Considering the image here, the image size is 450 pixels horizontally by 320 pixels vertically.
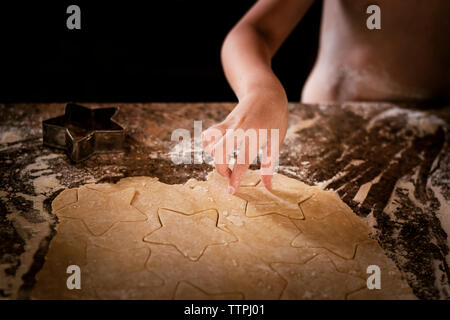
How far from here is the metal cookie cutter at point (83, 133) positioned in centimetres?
132

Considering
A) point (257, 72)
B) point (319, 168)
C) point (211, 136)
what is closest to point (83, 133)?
point (211, 136)

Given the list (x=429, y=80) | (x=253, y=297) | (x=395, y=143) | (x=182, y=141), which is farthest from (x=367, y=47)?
(x=253, y=297)

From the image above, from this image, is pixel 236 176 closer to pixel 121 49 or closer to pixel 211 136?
pixel 211 136

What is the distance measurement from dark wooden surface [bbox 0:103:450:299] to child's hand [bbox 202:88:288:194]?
15cm

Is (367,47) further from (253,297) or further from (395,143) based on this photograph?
(253,297)

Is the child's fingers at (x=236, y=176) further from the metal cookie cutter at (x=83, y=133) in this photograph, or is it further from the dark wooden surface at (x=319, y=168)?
the metal cookie cutter at (x=83, y=133)

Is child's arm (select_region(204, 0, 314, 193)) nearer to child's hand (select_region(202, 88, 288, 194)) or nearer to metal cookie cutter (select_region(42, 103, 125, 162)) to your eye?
child's hand (select_region(202, 88, 288, 194))

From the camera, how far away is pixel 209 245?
3.27ft

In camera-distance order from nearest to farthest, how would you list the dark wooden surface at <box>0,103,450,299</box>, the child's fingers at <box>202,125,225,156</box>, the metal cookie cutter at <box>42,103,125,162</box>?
the dark wooden surface at <box>0,103,450,299</box>
the child's fingers at <box>202,125,225,156</box>
the metal cookie cutter at <box>42,103,125,162</box>

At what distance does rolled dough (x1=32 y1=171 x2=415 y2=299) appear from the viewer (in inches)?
34.4

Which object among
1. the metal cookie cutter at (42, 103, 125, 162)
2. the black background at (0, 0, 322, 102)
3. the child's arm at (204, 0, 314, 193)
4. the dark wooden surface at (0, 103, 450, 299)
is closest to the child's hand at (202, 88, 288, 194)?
the child's arm at (204, 0, 314, 193)

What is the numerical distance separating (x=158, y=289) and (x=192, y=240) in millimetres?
180

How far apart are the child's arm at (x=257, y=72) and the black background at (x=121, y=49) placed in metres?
1.45

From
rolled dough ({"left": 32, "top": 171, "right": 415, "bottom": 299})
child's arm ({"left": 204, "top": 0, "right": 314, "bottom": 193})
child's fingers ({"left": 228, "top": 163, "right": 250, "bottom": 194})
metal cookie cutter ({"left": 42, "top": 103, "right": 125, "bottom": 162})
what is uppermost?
child's arm ({"left": 204, "top": 0, "right": 314, "bottom": 193})
